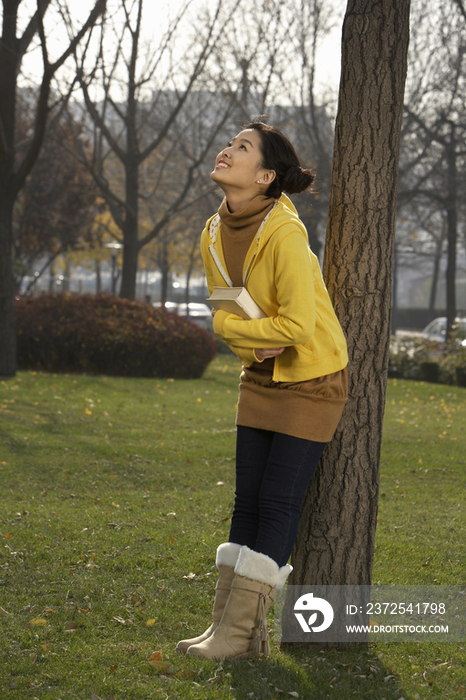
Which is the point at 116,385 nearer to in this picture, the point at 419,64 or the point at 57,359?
the point at 57,359

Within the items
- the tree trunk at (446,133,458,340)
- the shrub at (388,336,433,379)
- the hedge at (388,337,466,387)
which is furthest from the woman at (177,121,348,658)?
the tree trunk at (446,133,458,340)

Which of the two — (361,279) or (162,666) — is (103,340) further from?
(162,666)

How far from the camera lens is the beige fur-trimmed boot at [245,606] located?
8.33 ft

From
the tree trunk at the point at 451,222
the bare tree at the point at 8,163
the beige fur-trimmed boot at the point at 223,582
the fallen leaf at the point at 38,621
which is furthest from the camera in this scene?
the tree trunk at the point at 451,222

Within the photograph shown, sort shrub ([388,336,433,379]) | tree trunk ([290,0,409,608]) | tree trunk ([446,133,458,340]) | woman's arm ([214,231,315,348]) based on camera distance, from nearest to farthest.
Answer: woman's arm ([214,231,315,348]) → tree trunk ([290,0,409,608]) → shrub ([388,336,433,379]) → tree trunk ([446,133,458,340])

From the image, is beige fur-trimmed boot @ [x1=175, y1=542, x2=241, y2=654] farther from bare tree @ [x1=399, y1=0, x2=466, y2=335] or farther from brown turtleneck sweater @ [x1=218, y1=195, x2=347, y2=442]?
bare tree @ [x1=399, y1=0, x2=466, y2=335]

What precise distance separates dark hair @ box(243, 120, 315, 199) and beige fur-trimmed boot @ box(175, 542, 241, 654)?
138 cm

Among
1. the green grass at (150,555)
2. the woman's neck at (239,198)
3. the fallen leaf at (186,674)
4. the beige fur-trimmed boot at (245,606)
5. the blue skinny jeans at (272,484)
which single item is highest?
the woman's neck at (239,198)

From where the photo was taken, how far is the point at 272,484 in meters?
2.57

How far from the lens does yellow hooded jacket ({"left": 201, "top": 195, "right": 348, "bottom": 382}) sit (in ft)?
7.94

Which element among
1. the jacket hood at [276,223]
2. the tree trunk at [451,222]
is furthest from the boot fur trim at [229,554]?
the tree trunk at [451,222]

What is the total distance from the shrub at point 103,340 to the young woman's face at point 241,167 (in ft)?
34.3

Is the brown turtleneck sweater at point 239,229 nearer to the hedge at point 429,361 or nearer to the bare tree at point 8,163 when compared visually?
the bare tree at point 8,163

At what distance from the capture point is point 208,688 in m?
2.46
